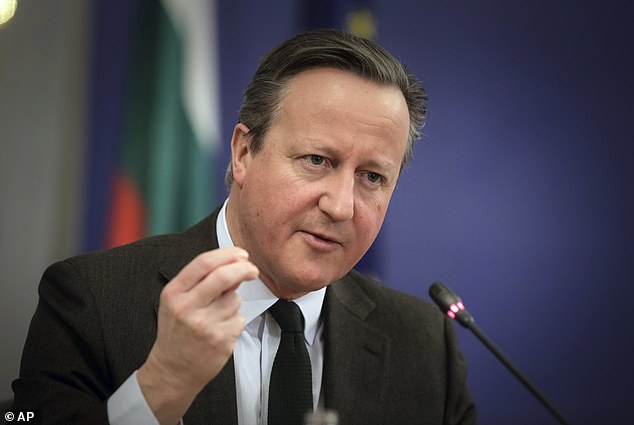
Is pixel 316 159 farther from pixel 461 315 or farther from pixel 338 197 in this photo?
pixel 461 315

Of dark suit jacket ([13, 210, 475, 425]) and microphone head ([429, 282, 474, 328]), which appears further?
microphone head ([429, 282, 474, 328])

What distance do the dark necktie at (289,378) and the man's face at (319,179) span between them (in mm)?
96

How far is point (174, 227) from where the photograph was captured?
3277mm

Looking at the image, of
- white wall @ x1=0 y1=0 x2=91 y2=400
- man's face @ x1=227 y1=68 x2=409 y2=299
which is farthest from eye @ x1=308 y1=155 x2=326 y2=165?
white wall @ x1=0 y1=0 x2=91 y2=400

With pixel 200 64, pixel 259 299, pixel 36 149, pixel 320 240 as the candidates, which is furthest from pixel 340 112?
pixel 200 64

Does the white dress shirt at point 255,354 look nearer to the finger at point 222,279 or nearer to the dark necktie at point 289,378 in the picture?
the dark necktie at point 289,378

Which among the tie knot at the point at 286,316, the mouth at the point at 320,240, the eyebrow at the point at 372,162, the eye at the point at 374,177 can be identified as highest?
the eyebrow at the point at 372,162

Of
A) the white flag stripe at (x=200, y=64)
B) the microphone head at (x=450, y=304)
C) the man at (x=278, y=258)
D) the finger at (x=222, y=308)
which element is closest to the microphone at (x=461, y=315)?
the microphone head at (x=450, y=304)

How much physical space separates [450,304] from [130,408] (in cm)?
75

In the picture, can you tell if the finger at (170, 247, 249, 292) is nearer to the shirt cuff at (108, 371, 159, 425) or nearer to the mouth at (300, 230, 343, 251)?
the shirt cuff at (108, 371, 159, 425)

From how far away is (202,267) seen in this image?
115 cm

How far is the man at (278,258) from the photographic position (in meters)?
1.53

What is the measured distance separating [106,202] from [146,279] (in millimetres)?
1668

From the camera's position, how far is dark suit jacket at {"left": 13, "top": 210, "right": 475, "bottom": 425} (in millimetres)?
1493
